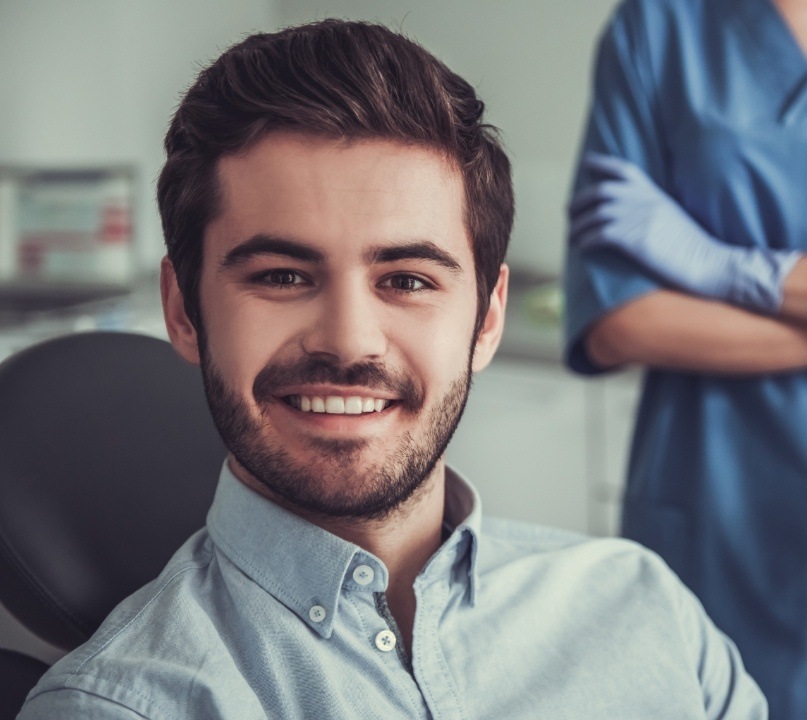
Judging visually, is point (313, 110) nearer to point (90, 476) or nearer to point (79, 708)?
point (90, 476)

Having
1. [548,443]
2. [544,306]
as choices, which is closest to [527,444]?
[548,443]

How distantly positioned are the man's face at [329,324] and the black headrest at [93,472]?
A: 0.15m

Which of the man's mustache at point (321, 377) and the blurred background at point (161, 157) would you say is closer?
the man's mustache at point (321, 377)

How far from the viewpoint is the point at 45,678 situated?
77cm

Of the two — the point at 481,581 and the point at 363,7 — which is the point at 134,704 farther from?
the point at 363,7

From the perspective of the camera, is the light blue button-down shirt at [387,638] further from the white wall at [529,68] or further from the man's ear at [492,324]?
the white wall at [529,68]

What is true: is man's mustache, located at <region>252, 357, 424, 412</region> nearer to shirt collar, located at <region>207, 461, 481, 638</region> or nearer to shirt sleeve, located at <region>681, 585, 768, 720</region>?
shirt collar, located at <region>207, 461, 481, 638</region>

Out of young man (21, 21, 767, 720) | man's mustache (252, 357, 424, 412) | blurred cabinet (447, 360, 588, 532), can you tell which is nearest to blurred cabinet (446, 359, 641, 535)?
blurred cabinet (447, 360, 588, 532)

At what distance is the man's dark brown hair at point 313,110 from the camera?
2.84 feet

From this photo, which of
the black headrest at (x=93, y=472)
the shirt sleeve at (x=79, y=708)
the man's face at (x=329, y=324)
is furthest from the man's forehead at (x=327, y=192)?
the shirt sleeve at (x=79, y=708)

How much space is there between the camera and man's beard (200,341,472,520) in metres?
0.83

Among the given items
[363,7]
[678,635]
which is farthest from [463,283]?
[363,7]

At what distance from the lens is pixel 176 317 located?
0.97m

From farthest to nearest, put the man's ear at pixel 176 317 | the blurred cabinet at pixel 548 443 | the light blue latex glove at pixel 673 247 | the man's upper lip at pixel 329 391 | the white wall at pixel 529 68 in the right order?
the white wall at pixel 529 68 → the blurred cabinet at pixel 548 443 → the light blue latex glove at pixel 673 247 → the man's ear at pixel 176 317 → the man's upper lip at pixel 329 391
